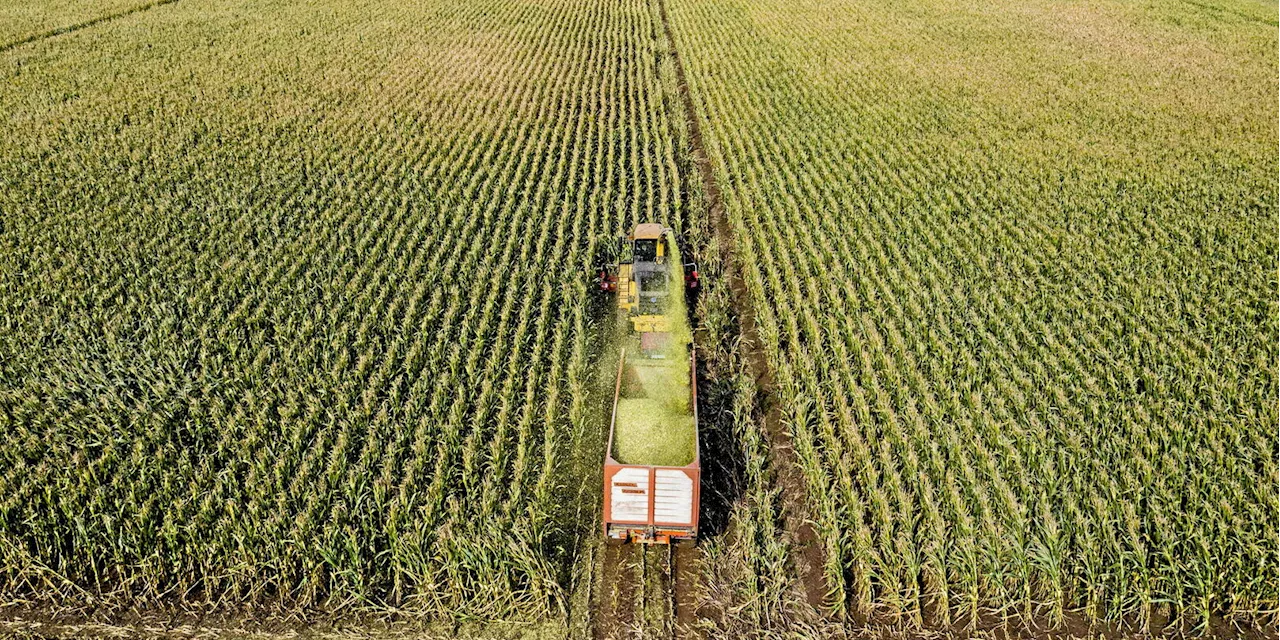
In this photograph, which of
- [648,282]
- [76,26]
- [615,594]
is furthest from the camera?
[76,26]

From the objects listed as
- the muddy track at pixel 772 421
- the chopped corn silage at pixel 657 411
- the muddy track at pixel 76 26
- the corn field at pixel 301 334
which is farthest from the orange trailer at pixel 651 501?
the muddy track at pixel 76 26

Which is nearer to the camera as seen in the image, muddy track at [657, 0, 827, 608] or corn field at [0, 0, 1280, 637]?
corn field at [0, 0, 1280, 637]

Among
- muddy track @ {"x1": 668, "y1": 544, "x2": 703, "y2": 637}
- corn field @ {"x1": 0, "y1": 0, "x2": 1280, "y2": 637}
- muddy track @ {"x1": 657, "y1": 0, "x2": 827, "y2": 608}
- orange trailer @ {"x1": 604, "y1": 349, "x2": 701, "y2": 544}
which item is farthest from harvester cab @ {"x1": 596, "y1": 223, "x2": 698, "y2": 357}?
muddy track @ {"x1": 668, "y1": 544, "x2": 703, "y2": 637}

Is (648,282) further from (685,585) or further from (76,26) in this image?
(76,26)

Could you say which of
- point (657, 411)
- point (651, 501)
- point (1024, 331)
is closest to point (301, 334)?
point (657, 411)

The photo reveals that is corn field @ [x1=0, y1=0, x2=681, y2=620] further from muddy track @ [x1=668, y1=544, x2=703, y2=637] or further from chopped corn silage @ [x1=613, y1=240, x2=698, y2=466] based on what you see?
muddy track @ [x1=668, y1=544, x2=703, y2=637]
